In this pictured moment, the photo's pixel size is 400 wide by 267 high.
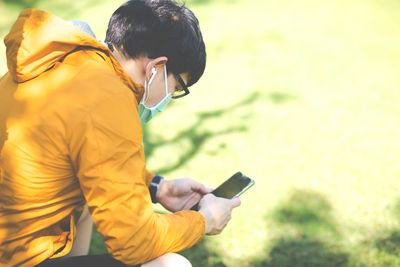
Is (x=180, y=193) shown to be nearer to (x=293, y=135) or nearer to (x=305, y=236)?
(x=305, y=236)

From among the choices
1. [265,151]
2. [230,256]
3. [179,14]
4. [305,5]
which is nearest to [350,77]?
[265,151]

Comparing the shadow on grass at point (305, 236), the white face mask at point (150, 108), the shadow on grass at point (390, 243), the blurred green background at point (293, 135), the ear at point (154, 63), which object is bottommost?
the shadow on grass at point (390, 243)

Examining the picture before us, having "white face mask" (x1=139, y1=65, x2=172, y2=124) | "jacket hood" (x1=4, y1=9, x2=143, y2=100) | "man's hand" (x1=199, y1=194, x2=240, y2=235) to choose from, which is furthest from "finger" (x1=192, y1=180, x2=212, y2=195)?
"jacket hood" (x1=4, y1=9, x2=143, y2=100)

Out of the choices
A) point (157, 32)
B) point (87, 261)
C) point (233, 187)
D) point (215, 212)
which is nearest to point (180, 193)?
point (233, 187)

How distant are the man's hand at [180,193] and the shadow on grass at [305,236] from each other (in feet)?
2.00

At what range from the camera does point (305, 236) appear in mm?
2383

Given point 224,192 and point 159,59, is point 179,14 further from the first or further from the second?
point 224,192

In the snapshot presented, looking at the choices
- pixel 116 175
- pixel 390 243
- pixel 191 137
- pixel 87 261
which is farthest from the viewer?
pixel 191 137

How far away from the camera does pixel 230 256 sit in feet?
7.35

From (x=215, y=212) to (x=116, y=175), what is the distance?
1.87ft

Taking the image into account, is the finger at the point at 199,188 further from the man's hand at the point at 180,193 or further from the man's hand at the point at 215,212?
the man's hand at the point at 215,212

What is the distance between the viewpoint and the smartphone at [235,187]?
1.83 m

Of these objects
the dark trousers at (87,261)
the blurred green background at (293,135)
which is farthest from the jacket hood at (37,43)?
the blurred green background at (293,135)

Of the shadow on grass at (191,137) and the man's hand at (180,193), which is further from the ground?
the man's hand at (180,193)
